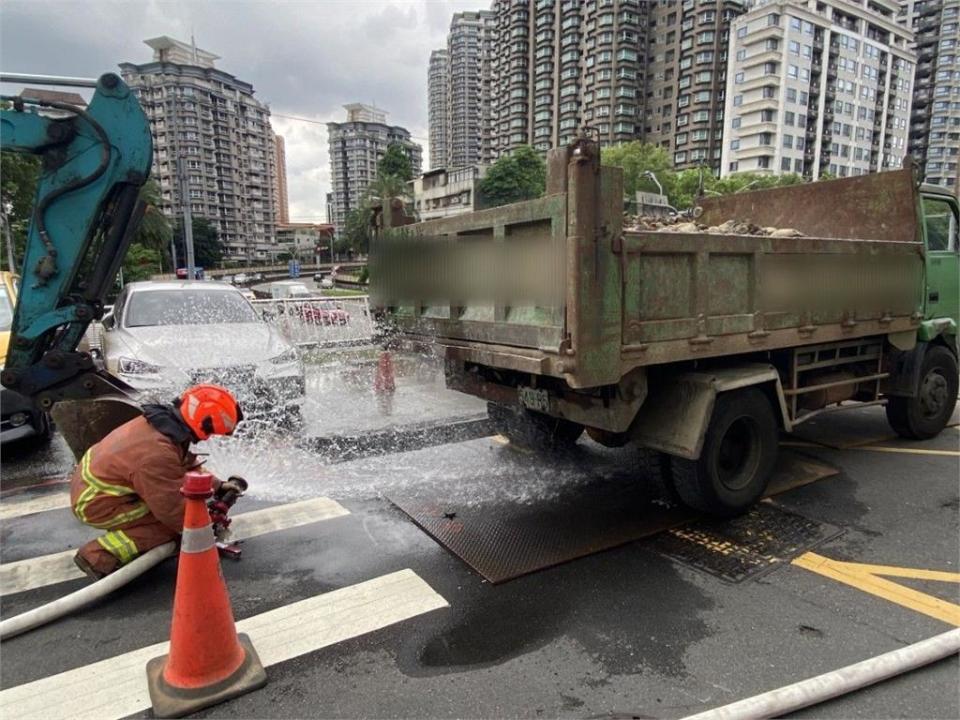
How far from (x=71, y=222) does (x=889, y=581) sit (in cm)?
552

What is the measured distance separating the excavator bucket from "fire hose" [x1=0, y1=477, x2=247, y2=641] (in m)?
0.98

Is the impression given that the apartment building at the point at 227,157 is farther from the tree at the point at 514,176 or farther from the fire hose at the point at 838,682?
the fire hose at the point at 838,682

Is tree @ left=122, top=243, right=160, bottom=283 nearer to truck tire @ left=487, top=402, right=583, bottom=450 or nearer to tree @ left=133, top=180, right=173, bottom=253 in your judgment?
tree @ left=133, top=180, right=173, bottom=253

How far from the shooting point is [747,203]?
21.5ft

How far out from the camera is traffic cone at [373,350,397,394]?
918cm

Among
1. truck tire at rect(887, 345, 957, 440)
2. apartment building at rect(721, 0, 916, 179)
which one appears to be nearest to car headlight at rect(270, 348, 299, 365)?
truck tire at rect(887, 345, 957, 440)

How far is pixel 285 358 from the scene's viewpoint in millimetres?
6641

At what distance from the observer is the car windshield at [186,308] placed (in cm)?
712

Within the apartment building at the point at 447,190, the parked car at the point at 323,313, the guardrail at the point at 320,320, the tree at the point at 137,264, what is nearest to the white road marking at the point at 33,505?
the guardrail at the point at 320,320

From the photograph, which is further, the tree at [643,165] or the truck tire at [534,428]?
the tree at [643,165]

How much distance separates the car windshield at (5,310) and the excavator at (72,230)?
2954 millimetres

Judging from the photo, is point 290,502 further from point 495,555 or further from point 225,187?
point 225,187

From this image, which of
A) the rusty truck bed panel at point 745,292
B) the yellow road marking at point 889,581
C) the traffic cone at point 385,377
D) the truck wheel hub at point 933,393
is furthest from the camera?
the traffic cone at point 385,377

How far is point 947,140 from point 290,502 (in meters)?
121
